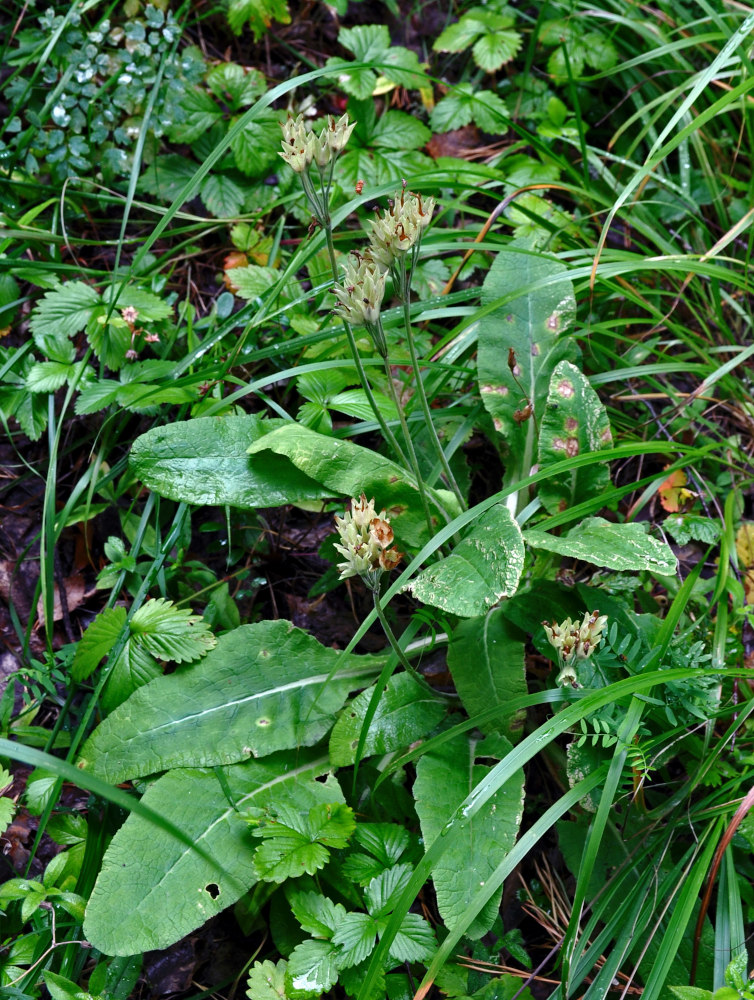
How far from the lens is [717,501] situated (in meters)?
2.58

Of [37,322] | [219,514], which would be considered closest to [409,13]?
[37,322]

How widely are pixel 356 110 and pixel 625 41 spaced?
4.18 ft

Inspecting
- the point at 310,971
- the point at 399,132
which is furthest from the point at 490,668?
the point at 399,132

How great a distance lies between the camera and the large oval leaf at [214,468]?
2.15 m

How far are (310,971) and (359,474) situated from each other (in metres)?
1.17

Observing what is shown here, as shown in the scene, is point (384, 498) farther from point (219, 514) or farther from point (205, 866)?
point (205, 866)

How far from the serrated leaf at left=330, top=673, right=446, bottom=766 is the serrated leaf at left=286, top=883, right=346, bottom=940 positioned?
12.9 inches

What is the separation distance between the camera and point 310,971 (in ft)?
5.48

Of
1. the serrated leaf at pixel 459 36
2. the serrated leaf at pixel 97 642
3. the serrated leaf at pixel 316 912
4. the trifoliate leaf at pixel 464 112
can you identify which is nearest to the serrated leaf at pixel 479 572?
the serrated leaf at pixel 316 912

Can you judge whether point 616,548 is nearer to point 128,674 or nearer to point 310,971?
point 310,971

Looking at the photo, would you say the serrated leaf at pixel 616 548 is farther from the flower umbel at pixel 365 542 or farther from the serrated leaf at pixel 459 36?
the serrated leaf at pixel 459 36

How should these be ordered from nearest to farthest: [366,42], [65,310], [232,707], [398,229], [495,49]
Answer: [398,229]
[232,707]
[65,310]
[366,42]
[495,49]

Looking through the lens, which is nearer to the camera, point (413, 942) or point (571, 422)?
point (413, 942)

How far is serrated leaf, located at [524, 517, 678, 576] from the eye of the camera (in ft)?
5.88
